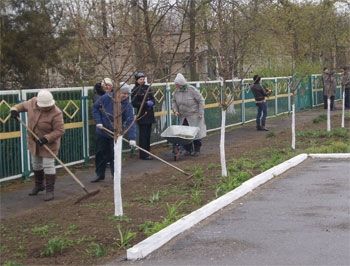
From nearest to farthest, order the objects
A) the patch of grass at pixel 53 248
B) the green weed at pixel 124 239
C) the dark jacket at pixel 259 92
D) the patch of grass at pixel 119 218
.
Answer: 1. the patch of grass at pixel 53 248
2. the green weed at pixel 124 239
3. the patch of grass at pixel 119 218
4. the dark jacket at pixel 259 92

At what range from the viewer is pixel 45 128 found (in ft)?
31.0

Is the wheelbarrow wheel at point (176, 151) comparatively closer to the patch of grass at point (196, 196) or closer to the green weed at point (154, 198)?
the patch of grass at point (196, 196)

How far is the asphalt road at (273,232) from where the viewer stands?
239 inches

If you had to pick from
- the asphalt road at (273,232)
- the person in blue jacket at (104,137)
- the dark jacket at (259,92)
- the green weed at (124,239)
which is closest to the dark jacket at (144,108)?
the person in blue jacket at (104,137)

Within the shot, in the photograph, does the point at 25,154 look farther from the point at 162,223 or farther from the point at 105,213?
the point at 162,223

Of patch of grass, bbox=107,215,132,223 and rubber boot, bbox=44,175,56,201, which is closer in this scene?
patch of grass, bbox=107,215,132,223

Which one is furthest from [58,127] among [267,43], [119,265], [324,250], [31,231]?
[267,43]

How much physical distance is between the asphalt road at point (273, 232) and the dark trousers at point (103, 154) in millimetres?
2571

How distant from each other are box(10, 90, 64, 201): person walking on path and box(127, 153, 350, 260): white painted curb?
251cm

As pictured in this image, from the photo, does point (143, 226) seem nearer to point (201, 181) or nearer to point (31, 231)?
point (31, 231)

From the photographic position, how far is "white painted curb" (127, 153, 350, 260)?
6.25 meters

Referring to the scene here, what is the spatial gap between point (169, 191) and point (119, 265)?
3605 mm

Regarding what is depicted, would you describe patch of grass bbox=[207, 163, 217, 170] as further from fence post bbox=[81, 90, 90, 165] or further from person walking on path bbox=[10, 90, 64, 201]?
person walking on path bbox=[10, 90, 64, 201]

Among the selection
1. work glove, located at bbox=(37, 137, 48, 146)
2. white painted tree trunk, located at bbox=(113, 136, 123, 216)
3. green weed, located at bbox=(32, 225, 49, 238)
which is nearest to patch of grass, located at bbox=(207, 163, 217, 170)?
work glove, located at bbox=(37, 137, 48, 146)
